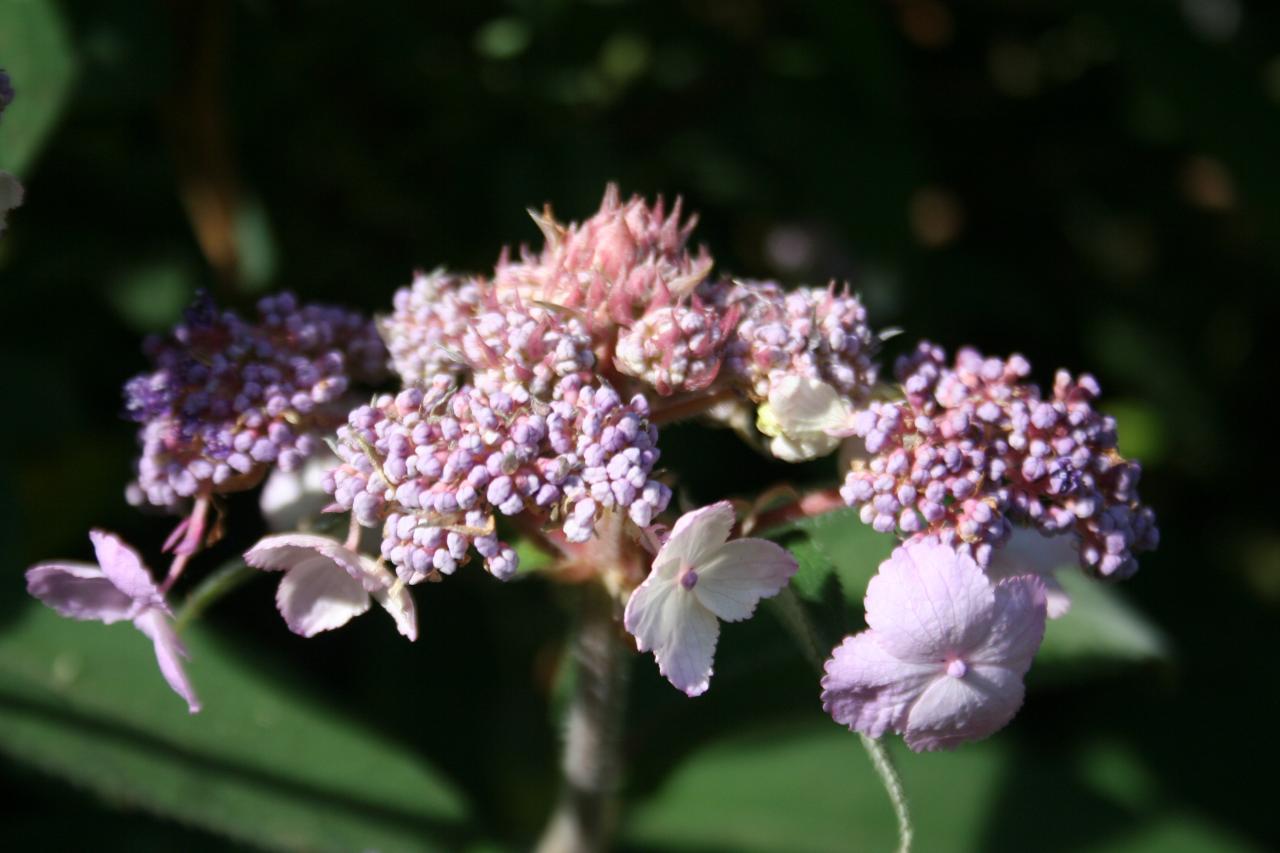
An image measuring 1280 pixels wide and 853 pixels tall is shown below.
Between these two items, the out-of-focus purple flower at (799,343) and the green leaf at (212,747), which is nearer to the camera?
the out-of-focus purple flower at (799,343)

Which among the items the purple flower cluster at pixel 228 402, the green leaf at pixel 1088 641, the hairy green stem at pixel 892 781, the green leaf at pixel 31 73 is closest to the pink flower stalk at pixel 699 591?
the hairy green stem at pixel 892 781

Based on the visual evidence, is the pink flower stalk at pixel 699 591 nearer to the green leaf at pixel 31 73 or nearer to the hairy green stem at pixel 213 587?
the hairy green stem at pixel 213 587

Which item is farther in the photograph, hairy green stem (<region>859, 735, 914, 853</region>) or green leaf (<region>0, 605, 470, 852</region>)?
green leaf (<region>0, 605, 470, 852</region>)

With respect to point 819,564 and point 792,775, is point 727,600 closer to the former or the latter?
point 819,564

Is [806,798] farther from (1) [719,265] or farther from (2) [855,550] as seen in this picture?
(1) [719,265]

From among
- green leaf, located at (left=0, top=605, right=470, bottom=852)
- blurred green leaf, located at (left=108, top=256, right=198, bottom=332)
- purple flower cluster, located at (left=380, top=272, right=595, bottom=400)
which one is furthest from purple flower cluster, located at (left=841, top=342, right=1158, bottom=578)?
blurred green leaf, located at (left=108, top=256, right=198, bottom=332)

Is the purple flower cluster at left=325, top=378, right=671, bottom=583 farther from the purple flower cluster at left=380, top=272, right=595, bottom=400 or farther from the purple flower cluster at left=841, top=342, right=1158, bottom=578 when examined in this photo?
the purple flower cluster at left=841, top=342, right=1158, bottom=578

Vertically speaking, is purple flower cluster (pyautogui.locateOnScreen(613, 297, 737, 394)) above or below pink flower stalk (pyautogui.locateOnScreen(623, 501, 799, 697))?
above

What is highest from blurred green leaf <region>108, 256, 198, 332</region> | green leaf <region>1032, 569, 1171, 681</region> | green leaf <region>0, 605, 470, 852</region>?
blurred green leaf <region>108, 256, 198, 332</region>
